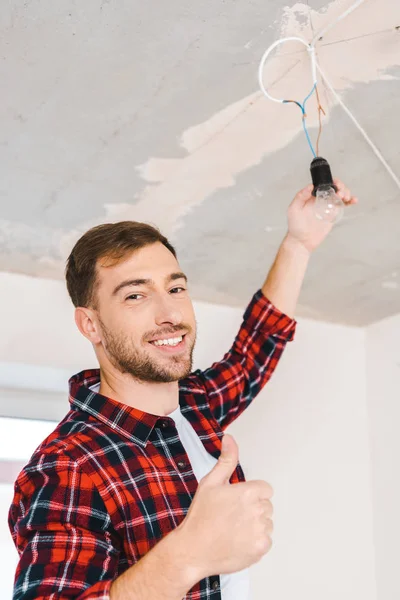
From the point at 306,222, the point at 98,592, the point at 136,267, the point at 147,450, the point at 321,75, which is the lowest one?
the point at 98,592

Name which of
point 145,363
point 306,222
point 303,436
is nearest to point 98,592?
point 145,363

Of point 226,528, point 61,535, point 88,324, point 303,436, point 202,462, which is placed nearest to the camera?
point 226,528

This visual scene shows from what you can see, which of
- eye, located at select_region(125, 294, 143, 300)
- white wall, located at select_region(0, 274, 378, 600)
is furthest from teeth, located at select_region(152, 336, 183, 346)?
white wall, located at select_region(0, 274, 378, 600)

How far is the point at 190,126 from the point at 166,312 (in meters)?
0.57

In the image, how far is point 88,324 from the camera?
1614mm

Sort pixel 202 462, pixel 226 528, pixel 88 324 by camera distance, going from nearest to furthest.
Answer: pixel 226 528 → pixel 202 462 → pixel 88 324

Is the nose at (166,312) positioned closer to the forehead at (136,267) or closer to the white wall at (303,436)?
the forehead at (136,267)

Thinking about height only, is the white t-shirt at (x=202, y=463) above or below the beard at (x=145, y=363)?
below

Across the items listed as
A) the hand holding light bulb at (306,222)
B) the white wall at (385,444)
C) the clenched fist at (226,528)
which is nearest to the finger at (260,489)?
the clenched fist at (226,528)

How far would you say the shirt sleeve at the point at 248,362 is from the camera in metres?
1.79

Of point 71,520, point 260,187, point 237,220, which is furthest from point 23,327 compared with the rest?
point 71,520

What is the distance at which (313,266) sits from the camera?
2.74m

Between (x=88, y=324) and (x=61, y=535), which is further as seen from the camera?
(x=88, y=324)

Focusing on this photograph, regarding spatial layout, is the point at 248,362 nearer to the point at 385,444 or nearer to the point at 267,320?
the point at 267,320
